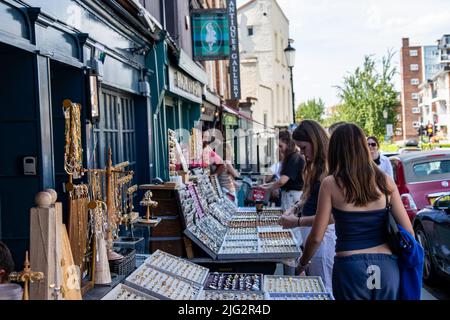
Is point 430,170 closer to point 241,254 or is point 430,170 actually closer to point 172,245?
point 241,254

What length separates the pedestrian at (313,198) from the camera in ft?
16.0

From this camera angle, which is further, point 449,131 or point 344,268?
point 449,131

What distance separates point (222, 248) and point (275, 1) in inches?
1317

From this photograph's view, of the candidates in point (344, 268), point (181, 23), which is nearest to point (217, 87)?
point (181, 23)

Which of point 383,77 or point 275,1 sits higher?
point 275,1

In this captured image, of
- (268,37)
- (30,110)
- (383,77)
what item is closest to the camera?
(30,110)

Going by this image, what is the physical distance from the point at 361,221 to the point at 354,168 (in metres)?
0.32

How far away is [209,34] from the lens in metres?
14.0

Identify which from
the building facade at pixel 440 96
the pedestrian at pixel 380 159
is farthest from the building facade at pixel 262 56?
the building facade at pixel 440 96

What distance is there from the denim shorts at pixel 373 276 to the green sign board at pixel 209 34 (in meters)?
10.4
